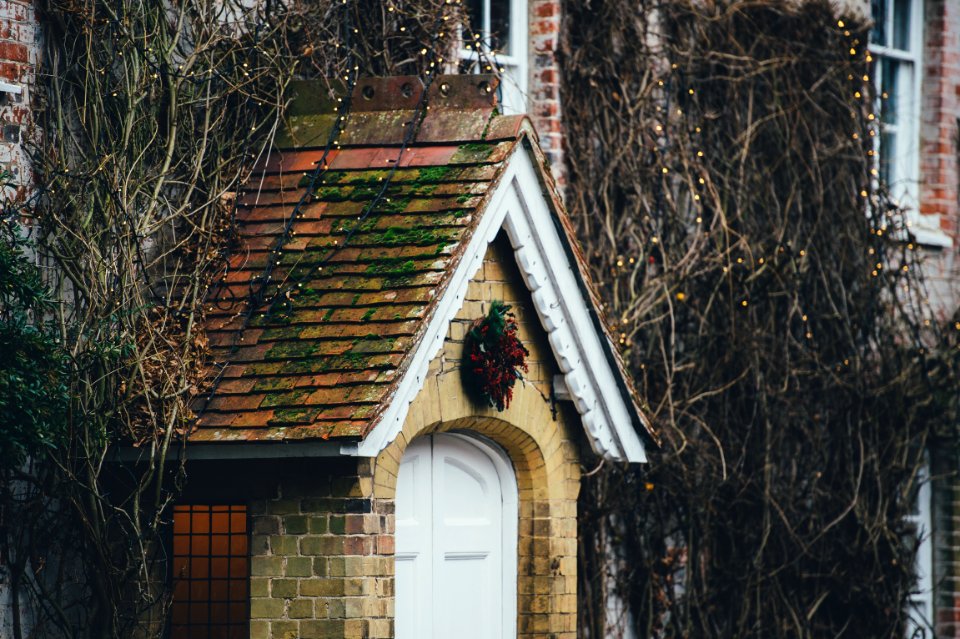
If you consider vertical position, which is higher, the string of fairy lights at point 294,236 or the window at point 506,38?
the window at point 506,38

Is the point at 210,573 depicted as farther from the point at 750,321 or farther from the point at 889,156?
the point at 889,156

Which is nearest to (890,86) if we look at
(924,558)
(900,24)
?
(900,24)

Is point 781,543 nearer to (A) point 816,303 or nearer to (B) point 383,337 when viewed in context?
(A) point 816,303

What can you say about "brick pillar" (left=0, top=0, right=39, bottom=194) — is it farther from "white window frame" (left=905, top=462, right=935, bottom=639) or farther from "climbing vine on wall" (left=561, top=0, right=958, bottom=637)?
"white window frame" (left=905, top=462, right=935, bottom=639)

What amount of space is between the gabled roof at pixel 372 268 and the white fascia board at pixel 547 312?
0.01m

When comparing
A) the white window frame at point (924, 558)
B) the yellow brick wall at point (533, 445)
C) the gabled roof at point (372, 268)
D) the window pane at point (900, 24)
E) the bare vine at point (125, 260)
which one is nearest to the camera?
the gabled roof at point (372, 268)

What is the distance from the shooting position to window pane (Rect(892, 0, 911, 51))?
1563 centimetres

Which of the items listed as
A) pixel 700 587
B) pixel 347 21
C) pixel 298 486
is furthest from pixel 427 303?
pixel 700 587

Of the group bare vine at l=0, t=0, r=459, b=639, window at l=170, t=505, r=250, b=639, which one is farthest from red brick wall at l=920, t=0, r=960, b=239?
window at l=170, t=505, r=250, b=639

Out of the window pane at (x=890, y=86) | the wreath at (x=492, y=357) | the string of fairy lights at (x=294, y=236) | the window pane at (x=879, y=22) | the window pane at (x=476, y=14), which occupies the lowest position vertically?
the wreath at (x=492, y=357)

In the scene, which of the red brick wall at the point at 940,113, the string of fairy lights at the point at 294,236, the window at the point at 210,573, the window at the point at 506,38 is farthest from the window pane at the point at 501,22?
the red brick wall at the point at 940,113

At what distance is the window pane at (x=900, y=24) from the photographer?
15.6 meters

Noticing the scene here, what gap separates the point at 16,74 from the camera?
900cm

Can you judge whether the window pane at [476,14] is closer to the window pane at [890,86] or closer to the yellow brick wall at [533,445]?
the yellow brick wall at [533,445]
